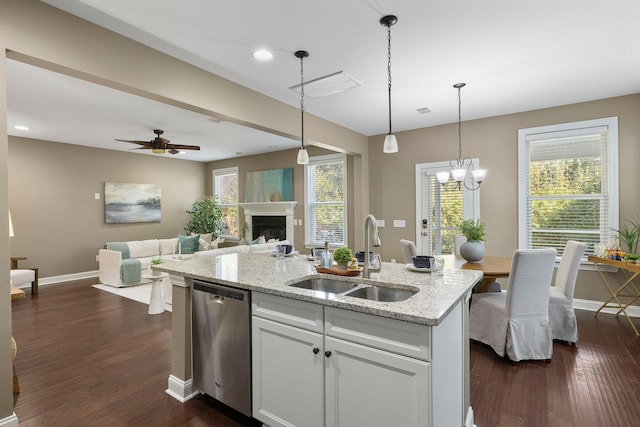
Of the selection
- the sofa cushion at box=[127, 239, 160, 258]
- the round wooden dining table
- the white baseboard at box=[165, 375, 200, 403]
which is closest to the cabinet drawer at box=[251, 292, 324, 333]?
the white baseboard at box=[165, 375, 200, 403]

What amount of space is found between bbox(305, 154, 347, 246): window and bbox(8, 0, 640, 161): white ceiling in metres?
1.86

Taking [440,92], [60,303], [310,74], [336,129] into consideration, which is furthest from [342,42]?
[60,303]

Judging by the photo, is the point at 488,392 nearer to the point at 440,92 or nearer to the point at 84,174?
the point at 440,92

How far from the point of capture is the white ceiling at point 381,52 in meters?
2.29

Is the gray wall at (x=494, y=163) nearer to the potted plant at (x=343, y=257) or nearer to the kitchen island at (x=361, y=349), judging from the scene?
the kitchen island at (x=361, y=349)

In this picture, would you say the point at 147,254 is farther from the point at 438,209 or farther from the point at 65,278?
the point at 438,209

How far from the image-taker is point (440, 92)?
391 cm

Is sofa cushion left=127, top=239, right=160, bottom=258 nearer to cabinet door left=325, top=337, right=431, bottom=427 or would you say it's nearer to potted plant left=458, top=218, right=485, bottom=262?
potted plant left=458, top=218, right=485, bottom=262

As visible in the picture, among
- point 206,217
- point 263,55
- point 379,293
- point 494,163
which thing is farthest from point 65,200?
point 494,163

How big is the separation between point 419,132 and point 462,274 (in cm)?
Result: 388

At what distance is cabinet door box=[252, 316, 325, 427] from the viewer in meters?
1.70

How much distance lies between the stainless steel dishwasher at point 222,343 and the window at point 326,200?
4.31 metres

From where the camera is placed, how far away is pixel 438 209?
5375 millimetres

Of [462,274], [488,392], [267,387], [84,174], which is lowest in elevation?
[488,392]
